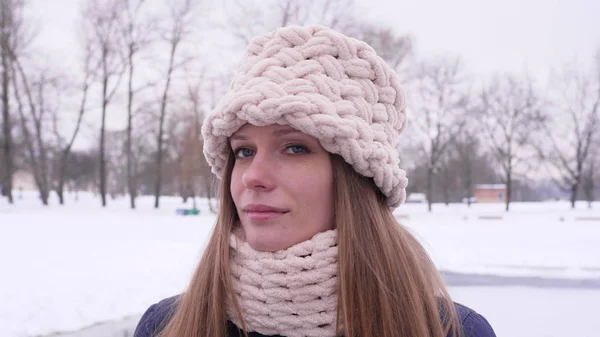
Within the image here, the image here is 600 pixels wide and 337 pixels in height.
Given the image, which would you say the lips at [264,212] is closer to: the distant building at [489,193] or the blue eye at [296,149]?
the blue eye at [296,149]

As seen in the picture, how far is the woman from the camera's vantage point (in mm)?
1464

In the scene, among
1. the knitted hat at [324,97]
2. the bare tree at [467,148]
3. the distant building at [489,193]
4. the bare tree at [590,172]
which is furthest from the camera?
the distant building at [489,193]

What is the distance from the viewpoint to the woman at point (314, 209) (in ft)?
4.80

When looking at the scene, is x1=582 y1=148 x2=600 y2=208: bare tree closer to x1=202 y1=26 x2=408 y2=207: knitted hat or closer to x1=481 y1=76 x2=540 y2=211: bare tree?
x1=481 y1=76 x2=540 y2=211: bare tree

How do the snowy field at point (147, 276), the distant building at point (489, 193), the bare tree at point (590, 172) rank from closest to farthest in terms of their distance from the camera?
the snowy field at point (147, 276) → the bare tree at point (590, 172) → the distant building at point (489, 193)

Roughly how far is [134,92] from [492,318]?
21.5 metres

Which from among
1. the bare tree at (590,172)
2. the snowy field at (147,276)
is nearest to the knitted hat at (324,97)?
the snowy field at (147,276)

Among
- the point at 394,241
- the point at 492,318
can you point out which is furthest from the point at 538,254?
the point at 394,241

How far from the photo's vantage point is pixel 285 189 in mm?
1503

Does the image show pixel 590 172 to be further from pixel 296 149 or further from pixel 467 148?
pixel 296 149

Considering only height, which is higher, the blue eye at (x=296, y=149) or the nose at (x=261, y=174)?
the blue eye at (x=296, y=149)

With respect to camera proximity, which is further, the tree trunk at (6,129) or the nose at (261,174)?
the tree trunk at (6,129)

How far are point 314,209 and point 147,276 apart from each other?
610 centimetres

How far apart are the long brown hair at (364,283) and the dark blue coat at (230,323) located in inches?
1.8
